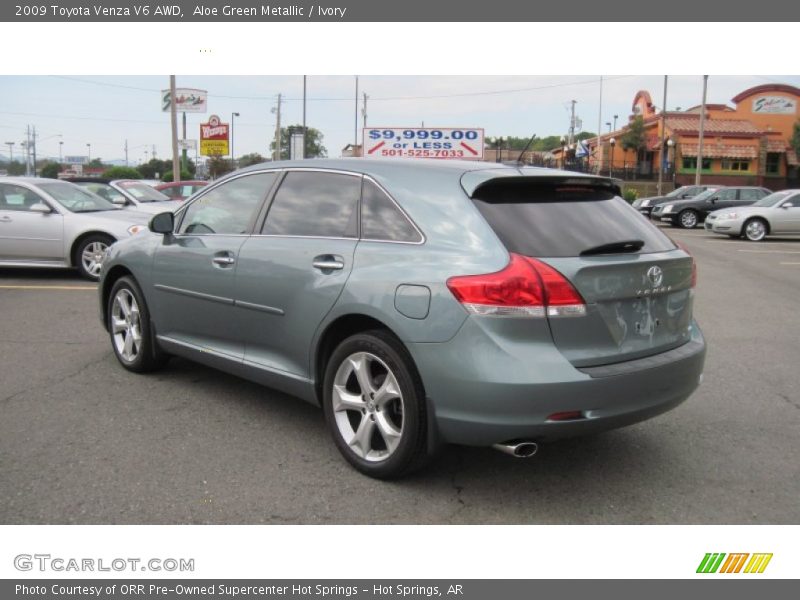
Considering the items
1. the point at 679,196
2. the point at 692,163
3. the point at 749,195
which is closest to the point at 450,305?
the point at 749,195

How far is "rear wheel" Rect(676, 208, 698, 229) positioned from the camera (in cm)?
2644

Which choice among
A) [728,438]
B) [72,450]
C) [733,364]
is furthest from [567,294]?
[733,364]

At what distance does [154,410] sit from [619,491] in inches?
116

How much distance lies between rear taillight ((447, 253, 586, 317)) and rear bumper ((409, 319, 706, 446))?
0.41 feet

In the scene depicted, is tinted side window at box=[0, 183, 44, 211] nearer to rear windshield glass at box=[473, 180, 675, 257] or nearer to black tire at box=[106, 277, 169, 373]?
black tire at box=[106, 277, 169, 373]

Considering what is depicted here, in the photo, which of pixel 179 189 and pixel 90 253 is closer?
pixel 90 253

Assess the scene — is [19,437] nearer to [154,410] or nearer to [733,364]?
[154,410]

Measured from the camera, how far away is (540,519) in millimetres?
3354

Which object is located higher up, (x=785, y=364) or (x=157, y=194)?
(x=157, y=194)

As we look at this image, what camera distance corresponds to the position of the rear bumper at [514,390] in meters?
3.15

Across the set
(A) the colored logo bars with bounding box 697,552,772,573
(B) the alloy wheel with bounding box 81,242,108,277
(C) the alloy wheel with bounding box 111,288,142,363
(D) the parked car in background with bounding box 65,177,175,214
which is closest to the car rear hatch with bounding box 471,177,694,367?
(A) the colored logo bars with bounding box 697,552,772,573

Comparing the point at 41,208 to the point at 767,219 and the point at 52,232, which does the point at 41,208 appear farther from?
the point at 767,219

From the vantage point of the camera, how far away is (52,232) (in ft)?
35.0

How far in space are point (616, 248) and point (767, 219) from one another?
1920 cm
